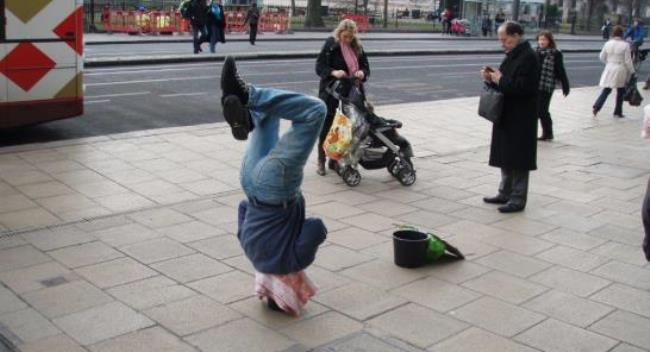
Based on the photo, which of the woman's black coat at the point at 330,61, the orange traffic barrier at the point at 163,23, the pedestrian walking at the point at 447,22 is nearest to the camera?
the woman's black coat at the point at 330,61

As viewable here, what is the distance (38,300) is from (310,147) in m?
2.13

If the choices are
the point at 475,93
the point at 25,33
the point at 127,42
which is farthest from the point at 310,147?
the point at 127,42

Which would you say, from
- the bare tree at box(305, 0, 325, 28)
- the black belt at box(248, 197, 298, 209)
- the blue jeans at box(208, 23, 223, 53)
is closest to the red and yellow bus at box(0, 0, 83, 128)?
the black belt at box(248, 197, 298, 209)

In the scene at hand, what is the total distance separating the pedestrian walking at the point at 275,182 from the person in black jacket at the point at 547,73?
24.8 feet

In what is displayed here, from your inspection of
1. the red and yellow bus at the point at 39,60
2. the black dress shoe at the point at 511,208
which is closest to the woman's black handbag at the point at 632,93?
the black dress shoe at the point at 511,208

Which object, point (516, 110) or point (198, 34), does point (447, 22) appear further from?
point (516, 110)

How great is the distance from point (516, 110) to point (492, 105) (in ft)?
0.79

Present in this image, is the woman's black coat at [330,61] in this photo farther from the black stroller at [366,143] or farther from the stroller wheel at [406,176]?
the stroller wheel at [406,176]

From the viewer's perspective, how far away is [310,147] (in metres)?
4.74

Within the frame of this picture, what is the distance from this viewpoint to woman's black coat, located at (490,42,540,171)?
733 cm

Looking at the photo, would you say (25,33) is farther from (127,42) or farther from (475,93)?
(127,42)

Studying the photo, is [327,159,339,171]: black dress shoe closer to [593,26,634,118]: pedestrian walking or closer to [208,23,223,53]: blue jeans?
[593,26,634,118]: pedestrian walking

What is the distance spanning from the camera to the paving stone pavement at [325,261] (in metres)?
4.77

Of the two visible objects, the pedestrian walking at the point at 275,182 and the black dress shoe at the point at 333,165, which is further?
the black dress shoe at the point at 333,165
